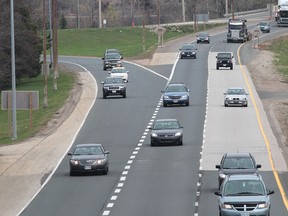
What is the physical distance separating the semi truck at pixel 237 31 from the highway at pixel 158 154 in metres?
37.7

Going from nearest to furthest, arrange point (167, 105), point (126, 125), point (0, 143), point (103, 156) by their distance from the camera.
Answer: point (103, 156) → point (0, 143) → point (126, 125) → point (167, 105)

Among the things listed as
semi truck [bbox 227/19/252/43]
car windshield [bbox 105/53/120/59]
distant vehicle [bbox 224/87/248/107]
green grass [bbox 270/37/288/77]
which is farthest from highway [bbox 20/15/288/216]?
semi truck [bbox 227/19/252/43]

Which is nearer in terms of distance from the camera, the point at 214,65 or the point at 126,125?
the point at 126,125

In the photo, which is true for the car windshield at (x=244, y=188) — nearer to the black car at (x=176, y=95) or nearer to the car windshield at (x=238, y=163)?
the car windshield at (x=238, y=163)

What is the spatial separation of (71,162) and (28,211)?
7936mm

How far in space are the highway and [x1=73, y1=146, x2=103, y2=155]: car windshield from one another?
99 cm

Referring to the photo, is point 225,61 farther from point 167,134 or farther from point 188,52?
point 167,134

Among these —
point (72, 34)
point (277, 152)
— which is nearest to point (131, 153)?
point (277, 152)

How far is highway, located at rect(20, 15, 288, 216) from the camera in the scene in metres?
36.0

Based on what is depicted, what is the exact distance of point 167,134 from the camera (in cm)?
5238

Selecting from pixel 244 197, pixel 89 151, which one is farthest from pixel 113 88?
pixel 244 197

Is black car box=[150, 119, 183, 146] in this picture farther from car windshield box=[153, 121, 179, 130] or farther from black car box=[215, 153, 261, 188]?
black car box=[215, 153, 261, 188]

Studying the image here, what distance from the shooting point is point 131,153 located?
51188 millimetres

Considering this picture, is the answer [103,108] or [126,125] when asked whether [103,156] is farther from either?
[103,108]
